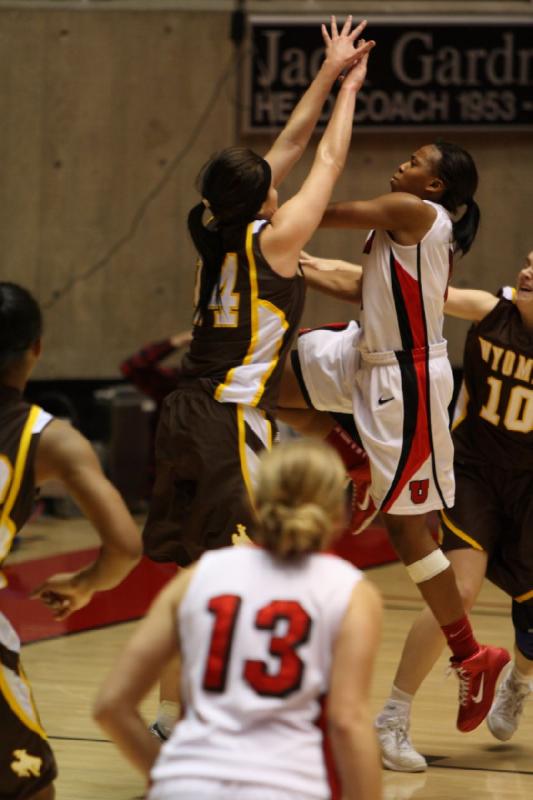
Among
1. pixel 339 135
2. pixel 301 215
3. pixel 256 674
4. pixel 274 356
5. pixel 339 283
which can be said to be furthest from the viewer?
pixel 339 283

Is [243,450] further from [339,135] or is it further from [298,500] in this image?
[298,500]

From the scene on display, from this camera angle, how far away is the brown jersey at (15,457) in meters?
2.73

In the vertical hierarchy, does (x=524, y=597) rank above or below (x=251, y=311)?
below

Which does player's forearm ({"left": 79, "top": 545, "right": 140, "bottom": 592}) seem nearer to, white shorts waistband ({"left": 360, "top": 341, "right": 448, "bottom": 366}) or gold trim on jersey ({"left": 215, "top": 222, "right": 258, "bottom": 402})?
gold trim on jersey ({"left": 215, "top": 222, "right": 258, "bottom": 402})

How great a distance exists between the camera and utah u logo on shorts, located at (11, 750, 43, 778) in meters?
2.74

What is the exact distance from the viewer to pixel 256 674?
2.23 m

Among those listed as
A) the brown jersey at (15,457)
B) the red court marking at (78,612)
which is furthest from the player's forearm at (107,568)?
the red court marking at (78,612)

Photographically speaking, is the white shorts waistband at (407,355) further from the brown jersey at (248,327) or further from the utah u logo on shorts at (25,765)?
the utah u logo on shorts at (25,765)

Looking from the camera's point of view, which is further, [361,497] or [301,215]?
[361,497]

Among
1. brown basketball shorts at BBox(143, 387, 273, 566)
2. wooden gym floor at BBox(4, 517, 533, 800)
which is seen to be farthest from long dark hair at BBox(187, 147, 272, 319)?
wooden gym floor at BBox(4, 517, 533, 800)

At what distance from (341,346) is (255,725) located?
2352 mm

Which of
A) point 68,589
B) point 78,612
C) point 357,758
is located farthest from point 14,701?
point 78,612

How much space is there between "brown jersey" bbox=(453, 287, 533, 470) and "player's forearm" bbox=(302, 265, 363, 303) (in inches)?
18.6

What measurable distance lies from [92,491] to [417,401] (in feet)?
5.55
